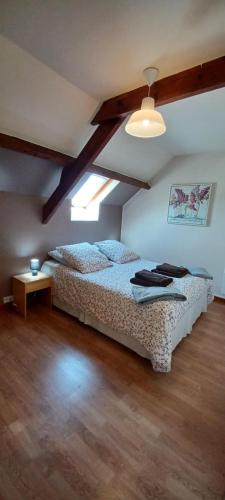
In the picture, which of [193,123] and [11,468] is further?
[193,123]

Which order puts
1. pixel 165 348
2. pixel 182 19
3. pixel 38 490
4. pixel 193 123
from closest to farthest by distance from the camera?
1. pixel 38 490
2. pixel 182 19
3. pixel 165 348
4. pixel 193 123

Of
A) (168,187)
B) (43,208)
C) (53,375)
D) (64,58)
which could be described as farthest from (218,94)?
(53,375)

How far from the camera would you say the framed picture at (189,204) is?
11.4 ft

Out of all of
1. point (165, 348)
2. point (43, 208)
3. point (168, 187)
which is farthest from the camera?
point (168, 187)

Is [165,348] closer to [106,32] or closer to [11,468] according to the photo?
[11,468]

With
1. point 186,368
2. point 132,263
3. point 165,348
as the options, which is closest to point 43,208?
point 132,263

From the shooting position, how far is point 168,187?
12.7 feet

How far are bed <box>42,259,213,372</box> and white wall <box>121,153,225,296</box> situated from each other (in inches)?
31.0

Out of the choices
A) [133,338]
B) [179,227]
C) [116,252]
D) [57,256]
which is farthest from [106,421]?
[179,227]

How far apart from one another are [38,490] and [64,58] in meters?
2.56

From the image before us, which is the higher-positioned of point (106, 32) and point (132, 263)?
point (106, 32)

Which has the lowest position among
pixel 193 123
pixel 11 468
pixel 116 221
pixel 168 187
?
pixel 11 468

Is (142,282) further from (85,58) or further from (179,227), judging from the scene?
(85,58)

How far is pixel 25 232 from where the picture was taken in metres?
2.97
